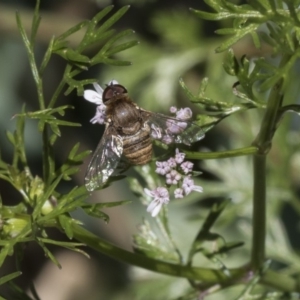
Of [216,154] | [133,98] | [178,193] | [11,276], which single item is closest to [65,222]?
[11,276]

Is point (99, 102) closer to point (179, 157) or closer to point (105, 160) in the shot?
point (105, 160)

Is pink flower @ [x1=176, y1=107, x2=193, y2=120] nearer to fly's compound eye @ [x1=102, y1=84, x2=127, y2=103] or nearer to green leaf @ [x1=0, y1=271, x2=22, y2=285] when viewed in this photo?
fly's compound eye @ [x1=102, y1=84, x2=127, y2=103]

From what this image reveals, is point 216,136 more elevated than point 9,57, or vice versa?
point 9,57

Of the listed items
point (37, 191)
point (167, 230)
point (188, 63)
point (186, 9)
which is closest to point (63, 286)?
point (188, 63)

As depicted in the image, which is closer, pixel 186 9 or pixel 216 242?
pixel 216 242

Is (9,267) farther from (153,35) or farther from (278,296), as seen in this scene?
(278,296)

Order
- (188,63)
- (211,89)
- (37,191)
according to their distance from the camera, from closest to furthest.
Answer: (37,191) < (211,89) < (188,63)

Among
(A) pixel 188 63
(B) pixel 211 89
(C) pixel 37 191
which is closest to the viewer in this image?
(C) pixel 37 191
